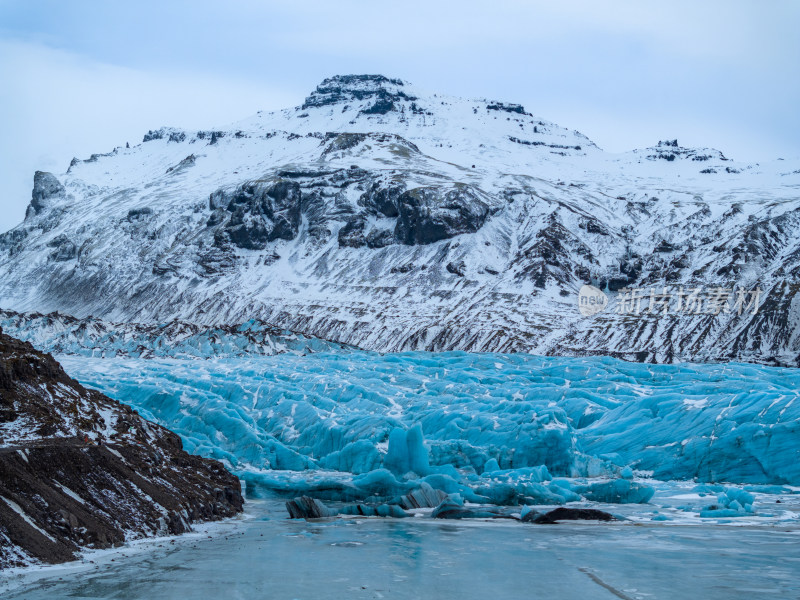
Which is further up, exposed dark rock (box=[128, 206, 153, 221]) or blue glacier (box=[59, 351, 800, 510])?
exposed dark rock (box=[128, 206, 153, 221])

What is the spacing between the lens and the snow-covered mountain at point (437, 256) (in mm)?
110188

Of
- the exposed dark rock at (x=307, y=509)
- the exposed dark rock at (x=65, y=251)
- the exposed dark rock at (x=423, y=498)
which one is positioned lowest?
the exposed dark rock at (x=307, y=509)

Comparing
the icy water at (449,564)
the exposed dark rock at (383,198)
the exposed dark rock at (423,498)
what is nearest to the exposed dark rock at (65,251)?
the exposed dark rock at (383,198)

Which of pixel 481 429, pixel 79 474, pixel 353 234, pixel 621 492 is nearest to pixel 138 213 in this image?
pixel 353 234

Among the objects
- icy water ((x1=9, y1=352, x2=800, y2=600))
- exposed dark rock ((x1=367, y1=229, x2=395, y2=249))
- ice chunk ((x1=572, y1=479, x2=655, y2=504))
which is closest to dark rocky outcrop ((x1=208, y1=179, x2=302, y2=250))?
exposed dark rock ((x1=367, y1=229, x2=395, y2=249))

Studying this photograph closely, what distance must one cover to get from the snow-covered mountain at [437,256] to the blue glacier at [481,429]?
4921 centimetres

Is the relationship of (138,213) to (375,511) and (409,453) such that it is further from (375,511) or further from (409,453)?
(375,511)

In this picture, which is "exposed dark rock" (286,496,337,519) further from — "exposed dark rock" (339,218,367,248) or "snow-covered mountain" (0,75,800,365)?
"exposed dark rock" (339,218,367,248)

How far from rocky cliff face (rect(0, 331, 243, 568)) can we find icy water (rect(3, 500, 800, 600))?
105 centimetres

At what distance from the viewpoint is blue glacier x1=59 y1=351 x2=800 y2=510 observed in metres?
36.3

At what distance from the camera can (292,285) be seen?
147m

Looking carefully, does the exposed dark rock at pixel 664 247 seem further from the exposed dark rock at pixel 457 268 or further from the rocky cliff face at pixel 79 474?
the rocky cliff face at pixel 79 474

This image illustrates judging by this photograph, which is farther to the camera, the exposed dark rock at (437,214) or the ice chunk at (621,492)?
the exposed dark rock at (437,214)

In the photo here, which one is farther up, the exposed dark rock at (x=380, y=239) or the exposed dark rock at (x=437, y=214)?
the exposed dark rock at (x=437, y=214)
